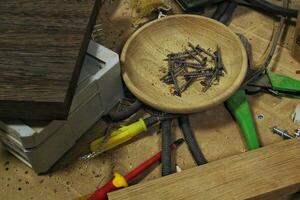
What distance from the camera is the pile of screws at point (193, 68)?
0.71 meters

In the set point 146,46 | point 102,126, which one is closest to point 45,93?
point 102,126

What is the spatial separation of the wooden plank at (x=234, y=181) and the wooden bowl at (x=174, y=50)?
0.38 feet

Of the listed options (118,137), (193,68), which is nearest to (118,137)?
(118,137)

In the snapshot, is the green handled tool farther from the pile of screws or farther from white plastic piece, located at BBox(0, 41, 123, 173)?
white plastic piece, located at BBox(0, 41, 123, 173)

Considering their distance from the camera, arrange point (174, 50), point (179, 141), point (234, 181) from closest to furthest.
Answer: point (234, 181) → point (179, 141) → point (174, 50)

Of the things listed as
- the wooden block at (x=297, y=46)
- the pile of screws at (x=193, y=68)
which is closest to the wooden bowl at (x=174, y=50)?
the pile of screws at (x=193, y=68)

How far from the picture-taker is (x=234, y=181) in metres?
0.55

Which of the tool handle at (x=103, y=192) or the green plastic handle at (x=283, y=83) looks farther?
the green plastic handle at (x=283, y=83)

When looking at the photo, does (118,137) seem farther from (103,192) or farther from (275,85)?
(275,85)

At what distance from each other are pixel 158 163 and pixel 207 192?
4.5 inches

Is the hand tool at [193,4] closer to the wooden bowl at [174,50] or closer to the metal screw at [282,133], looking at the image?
the wooden bowl at [174,50]

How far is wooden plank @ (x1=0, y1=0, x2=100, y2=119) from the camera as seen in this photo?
536 millimetres

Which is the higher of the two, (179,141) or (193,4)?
(193,4)

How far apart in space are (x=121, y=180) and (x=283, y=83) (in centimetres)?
34
